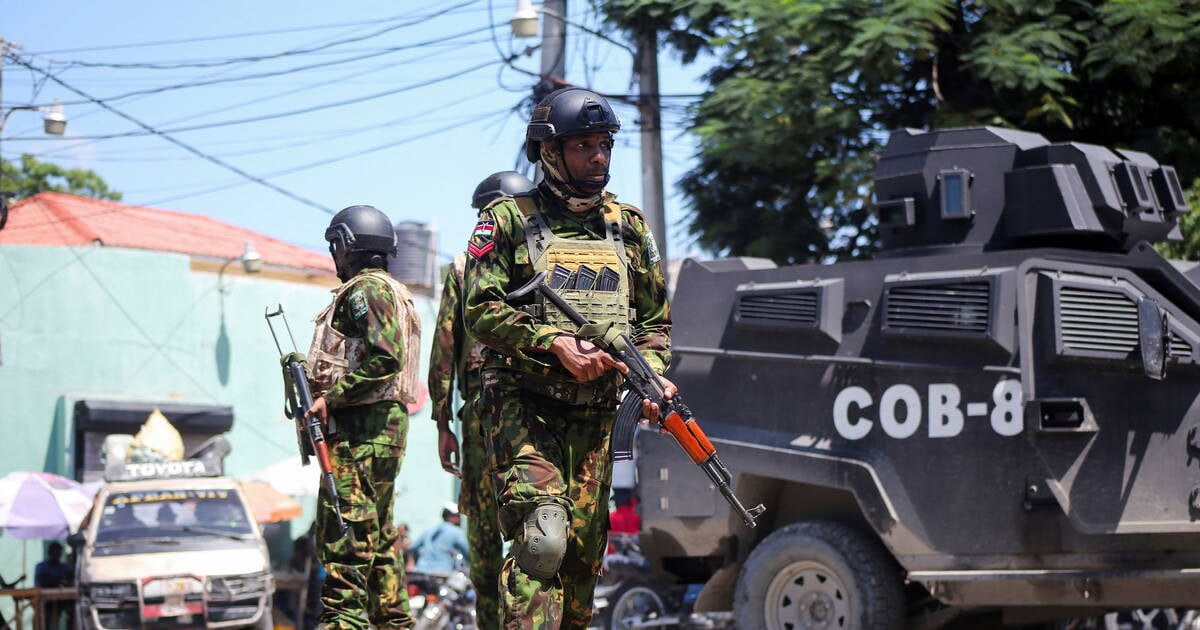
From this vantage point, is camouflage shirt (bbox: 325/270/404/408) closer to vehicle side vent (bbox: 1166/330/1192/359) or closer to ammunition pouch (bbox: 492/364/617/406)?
ammunition pouch (bbox: 492/364/617/406)

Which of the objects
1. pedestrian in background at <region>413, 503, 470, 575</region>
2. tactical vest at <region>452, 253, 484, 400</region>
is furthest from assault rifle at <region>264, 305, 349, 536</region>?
pedestrian in background at <region>413, 503, 470, 575</region>

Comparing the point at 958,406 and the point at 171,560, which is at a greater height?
Result: the point at 958,406

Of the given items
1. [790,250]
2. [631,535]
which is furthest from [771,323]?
[790,250]

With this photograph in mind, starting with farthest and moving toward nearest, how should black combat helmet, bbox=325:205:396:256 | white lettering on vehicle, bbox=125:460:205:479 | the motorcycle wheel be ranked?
white lettering on vehicle, bbox=125:460:205:479, the motorcycle wheel, black combat helmet, bbox=325:205:396:256

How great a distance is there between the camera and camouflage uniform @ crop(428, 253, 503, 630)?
5637 millimetres

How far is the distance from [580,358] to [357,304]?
95.9 inches

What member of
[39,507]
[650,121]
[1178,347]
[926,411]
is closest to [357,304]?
[926,411]

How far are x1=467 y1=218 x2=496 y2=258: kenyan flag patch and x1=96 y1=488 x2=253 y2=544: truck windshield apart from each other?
9.10 metres

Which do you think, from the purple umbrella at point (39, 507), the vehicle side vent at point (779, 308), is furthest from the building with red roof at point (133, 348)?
A: the vehicle side vent at point (779, 308)

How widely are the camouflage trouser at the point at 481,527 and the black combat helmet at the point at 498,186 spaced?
1.82 meters

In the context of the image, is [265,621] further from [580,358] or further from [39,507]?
[580,358]

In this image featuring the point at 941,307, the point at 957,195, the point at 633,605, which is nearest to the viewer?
the point at 941,307

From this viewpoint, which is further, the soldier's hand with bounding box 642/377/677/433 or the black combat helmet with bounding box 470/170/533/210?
the black combat helmet with bounding box 470/170/533/210

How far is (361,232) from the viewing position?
734 cm
